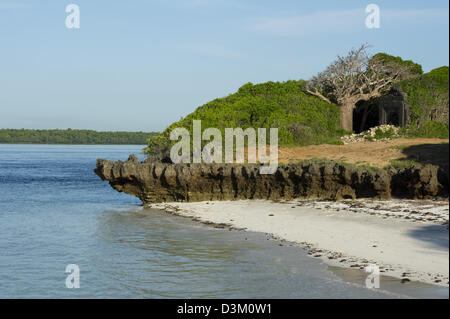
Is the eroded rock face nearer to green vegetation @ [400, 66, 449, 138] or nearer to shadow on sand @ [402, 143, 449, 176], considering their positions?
shadow on sand @ [402, 143, 449, 176]

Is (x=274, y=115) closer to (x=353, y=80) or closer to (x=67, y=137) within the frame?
(x=353, y=80)

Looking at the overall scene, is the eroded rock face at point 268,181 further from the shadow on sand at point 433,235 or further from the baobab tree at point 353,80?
the baobab tree at point 353,80

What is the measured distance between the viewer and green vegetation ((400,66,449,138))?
99.4ft

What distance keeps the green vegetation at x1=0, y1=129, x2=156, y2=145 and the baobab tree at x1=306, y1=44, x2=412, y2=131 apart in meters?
137

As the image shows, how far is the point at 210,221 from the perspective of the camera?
727 inches

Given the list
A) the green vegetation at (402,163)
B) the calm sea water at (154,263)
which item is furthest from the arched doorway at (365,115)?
the calm sea water at (154,263)

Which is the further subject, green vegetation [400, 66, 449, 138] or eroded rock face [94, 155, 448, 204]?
green vegetation [400, 66, 449, 138]

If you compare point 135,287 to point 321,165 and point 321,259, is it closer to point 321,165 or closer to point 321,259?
point 321,259

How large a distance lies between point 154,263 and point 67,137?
174 m

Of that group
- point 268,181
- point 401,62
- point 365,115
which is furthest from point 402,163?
point 401,62

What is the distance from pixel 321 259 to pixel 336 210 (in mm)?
4889

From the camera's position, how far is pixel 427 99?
31.7m

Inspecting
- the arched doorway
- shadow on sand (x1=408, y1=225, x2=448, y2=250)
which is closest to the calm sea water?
shadow on sand (x1=408, y1=225, x2=448, y2=250)
